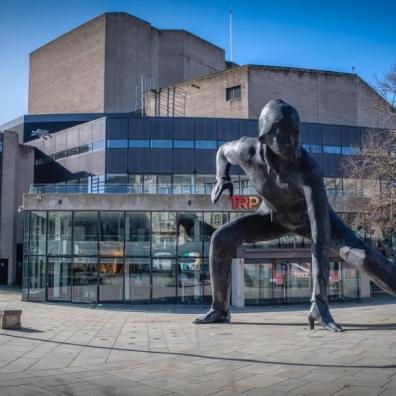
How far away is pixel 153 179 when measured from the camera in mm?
35781

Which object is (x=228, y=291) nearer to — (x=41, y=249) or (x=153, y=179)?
(x=41, y=249)

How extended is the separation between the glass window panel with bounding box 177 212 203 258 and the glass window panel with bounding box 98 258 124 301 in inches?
139

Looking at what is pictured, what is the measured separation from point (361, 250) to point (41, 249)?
2500 centimetres

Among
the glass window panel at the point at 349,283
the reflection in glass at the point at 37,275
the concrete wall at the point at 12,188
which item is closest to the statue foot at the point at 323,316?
the reflection in glass at the point at 37,275

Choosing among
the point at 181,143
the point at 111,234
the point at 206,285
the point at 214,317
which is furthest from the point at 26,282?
the point at 214,317

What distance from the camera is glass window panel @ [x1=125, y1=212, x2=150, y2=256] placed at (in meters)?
29.3

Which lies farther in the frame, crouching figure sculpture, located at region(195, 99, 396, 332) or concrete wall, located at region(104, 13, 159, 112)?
concrete wall, located at region(104, 13, 159, 112)

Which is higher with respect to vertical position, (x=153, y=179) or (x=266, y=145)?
(x=153, y=179)

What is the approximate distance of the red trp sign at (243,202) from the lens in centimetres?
2958

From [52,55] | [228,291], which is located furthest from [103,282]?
[52,55]

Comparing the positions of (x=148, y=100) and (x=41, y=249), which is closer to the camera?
(x=41, y=249)

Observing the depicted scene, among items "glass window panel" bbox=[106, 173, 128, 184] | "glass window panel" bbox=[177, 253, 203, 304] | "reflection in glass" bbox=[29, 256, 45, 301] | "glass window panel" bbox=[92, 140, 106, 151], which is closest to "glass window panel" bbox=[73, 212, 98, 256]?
"reflection in glass" bbox=[29, 256, 45, 301]

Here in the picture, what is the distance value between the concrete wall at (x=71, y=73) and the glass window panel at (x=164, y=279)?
2606 centimetres

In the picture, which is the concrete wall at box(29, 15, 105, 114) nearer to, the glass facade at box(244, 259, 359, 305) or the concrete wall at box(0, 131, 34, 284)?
the concrete wall at box(0, 131, 34, 284)
